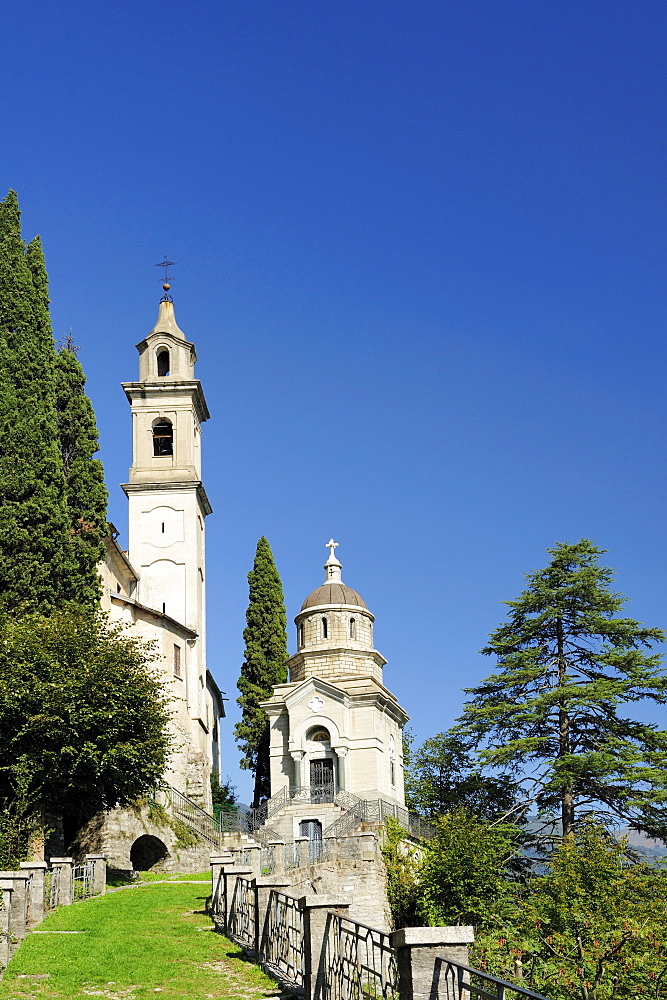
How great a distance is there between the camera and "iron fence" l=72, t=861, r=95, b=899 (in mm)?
23844

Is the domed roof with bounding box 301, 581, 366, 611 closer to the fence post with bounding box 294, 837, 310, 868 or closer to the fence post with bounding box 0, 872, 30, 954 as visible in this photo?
the fence post with bounding box 294, 837, 310, 868

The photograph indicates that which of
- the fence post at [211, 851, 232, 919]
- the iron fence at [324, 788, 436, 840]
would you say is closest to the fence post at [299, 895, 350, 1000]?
the fence post at [211, 851, 232, 919]

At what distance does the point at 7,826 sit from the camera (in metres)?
25.7

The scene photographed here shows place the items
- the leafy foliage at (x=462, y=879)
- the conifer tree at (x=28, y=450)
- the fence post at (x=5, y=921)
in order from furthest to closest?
the leafy foliage at (x=462, y=879) → the conifer tree at (x=28, y=450) → the fence post at (x=5, y=921)

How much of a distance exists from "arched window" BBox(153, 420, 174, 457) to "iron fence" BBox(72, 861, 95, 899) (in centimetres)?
2769

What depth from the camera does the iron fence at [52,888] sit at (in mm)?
21317

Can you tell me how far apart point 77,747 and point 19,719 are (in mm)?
1641

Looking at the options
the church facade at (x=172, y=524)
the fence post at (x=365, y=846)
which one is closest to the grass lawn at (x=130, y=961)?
the fence post at (x=365, y=846)

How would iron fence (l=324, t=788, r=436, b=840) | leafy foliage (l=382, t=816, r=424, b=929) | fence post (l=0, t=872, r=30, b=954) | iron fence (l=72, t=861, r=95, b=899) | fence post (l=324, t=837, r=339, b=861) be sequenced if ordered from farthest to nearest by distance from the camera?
Result: iron fence (l=324, t=788, r=436, b=840)
leafy foliage (l=382, t=816, r=424, b=929)
fence post (l=324, t=837, r=339, b=861)
iron fence (l=72, t=861, r=95, b=899)
fence post (l=0, t=872, r=30, b=954)

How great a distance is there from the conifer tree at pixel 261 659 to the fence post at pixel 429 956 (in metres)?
39.8

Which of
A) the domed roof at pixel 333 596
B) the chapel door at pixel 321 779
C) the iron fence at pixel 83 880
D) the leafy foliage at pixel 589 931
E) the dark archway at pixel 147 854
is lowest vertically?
the leafy foliage at pixel 589 931

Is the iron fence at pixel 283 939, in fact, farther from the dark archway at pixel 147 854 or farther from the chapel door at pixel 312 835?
the dark archway at pixel 147 854

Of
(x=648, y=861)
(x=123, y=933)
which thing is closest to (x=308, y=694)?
(x=648, y=861)

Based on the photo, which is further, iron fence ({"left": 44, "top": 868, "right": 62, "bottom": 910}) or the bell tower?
the bell tower
